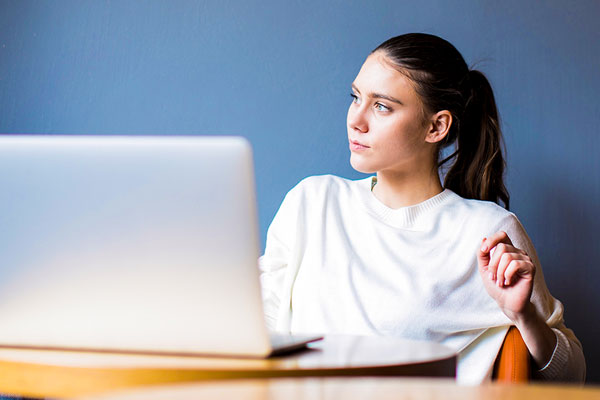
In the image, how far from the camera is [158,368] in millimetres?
659

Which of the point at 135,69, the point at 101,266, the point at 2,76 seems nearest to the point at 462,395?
the point at 101,266

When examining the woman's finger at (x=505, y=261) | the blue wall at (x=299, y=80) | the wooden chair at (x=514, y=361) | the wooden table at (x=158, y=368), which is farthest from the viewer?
the blue wall at (x=299, y=80)

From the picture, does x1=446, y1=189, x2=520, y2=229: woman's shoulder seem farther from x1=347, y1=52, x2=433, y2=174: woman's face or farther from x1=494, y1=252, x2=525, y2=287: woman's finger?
x1=494, y1=252, x2=525, y2=287: woman's finger

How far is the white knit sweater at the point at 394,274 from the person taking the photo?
1.46 meters

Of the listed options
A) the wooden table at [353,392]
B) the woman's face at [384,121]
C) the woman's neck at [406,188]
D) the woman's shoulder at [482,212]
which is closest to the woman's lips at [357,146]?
the woman's face at [384,121]

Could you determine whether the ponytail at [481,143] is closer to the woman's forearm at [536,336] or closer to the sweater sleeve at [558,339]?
the sweater sleeve at [558,339]

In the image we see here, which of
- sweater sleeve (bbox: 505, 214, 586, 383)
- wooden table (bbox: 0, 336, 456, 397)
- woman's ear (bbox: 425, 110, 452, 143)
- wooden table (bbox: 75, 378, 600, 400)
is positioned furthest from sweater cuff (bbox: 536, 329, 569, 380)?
wooden table (bbox: 75, 378, 600, 400)

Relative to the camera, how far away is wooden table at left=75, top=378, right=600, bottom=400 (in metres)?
0.40

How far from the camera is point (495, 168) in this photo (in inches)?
66.6

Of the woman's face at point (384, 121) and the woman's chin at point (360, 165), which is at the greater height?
the woman's face at point (384, 121)

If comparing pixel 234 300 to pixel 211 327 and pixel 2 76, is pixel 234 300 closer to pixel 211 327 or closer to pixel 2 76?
pixel 211 327

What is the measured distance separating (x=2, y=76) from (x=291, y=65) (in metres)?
0.78

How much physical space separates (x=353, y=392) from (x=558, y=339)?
1105mm

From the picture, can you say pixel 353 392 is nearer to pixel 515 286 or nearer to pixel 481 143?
pixel 515 286
